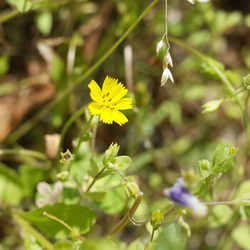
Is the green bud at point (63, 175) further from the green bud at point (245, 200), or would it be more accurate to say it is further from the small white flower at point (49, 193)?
the green bud at point (245, 200)

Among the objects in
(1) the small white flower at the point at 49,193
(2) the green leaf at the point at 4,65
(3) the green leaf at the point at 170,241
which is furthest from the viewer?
(2) the green leaf at the point at 4,65

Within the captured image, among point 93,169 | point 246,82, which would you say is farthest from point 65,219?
point 246,82

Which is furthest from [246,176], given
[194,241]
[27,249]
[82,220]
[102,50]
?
[27,249]

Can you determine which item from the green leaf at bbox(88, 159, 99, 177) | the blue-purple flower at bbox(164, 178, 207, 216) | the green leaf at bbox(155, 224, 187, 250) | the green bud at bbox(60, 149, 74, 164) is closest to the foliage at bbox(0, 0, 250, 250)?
the green leaf at bbox(88, 159, 99, 177)

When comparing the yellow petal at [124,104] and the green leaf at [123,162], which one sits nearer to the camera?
the green leaf at [123,162]

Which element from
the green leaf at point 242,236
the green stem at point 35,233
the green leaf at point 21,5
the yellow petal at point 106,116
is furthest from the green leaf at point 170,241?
the green leaf at point 21,5

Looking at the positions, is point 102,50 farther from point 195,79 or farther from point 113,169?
point 113,169

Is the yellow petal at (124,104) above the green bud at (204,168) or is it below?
above
